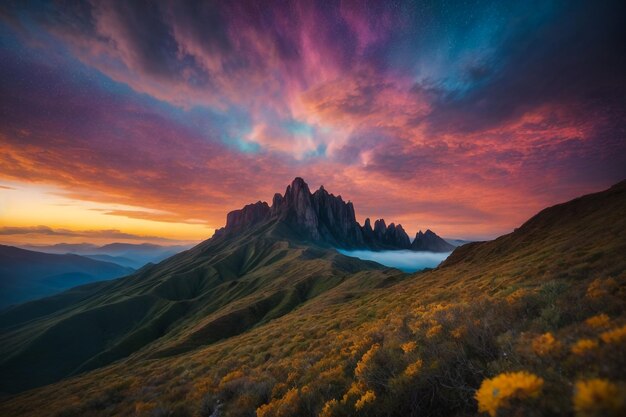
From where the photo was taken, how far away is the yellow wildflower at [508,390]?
391 centimetres

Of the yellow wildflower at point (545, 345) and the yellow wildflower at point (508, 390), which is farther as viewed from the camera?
the yellow wildflower at point (545, 345)

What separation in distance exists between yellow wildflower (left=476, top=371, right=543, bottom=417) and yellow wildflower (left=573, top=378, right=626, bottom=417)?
876mm

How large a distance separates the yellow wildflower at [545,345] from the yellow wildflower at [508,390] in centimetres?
144

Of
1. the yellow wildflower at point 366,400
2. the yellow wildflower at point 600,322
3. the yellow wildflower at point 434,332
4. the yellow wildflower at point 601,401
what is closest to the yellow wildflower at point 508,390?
the yellow wildflower at point 601,401

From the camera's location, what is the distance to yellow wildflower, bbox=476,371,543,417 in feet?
12.8

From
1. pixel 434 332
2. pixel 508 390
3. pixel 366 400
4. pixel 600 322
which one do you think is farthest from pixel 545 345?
pixel 434 332

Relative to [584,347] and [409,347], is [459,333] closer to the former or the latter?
[409,347]

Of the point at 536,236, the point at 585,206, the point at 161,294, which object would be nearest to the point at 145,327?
the point at 161,294

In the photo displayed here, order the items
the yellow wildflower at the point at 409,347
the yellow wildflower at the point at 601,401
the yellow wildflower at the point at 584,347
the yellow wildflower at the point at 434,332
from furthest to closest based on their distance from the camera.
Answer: the yellow wildflower at the point at 434,332, the yellow wildflower at the point at 409,347, the yellow wildflower at the point at 584,347, the yellow wildflower at the point at 601,401

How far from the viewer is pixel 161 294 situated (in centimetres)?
18512

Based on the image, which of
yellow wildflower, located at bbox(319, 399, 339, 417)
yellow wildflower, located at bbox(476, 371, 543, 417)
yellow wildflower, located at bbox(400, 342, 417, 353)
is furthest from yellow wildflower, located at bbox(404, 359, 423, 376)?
yellow wildflower, located at bbox(476, 371, 543, 417)

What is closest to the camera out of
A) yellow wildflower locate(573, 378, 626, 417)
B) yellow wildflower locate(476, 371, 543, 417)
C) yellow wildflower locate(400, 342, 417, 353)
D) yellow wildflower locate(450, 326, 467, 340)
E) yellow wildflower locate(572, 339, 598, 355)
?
yellow wildflower locate(573, 378, 626, 417)

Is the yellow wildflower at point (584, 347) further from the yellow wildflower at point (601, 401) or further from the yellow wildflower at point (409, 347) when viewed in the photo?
the yellow wildflower at point (409, 347)

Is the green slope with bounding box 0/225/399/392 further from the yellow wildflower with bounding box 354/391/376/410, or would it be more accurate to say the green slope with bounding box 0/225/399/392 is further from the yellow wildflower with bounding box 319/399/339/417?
the yellow wildflower with bounding box 354/391/376/410
